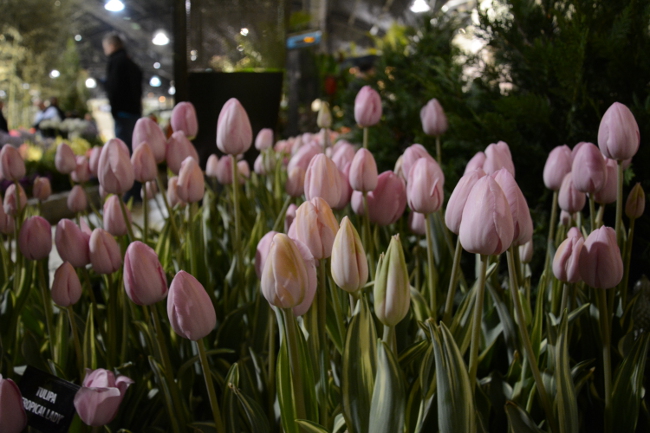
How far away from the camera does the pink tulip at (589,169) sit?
732 mm

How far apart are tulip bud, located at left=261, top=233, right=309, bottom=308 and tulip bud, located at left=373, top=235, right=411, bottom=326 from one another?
0.25 feet

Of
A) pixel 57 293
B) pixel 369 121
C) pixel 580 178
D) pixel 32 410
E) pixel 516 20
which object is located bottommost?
pixel 32 410

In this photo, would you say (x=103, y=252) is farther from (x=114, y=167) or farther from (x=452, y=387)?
(x=452, y=387)

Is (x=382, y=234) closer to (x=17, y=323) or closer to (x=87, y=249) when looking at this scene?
(x=87, y=249)

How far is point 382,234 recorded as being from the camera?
115 centimetres

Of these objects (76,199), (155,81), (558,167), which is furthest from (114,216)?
(155,81)

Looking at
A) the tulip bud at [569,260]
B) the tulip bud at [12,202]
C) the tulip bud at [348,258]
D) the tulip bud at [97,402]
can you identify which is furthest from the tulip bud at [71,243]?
the tulip bud at [569,260]

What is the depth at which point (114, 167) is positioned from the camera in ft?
2.93

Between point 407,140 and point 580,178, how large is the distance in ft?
4.07

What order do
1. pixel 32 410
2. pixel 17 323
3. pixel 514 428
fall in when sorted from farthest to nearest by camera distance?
pixel 17 323 < pixel 32 410 < pixel 514 428

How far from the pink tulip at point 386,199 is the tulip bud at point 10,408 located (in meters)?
0.55

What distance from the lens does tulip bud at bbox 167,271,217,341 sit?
550 millimetres

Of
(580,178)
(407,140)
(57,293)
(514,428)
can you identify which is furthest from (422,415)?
(407,140)

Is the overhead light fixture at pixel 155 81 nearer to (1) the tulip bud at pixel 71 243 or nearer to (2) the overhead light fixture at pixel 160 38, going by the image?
(2) the overhead light fixture at pixel 160 38
